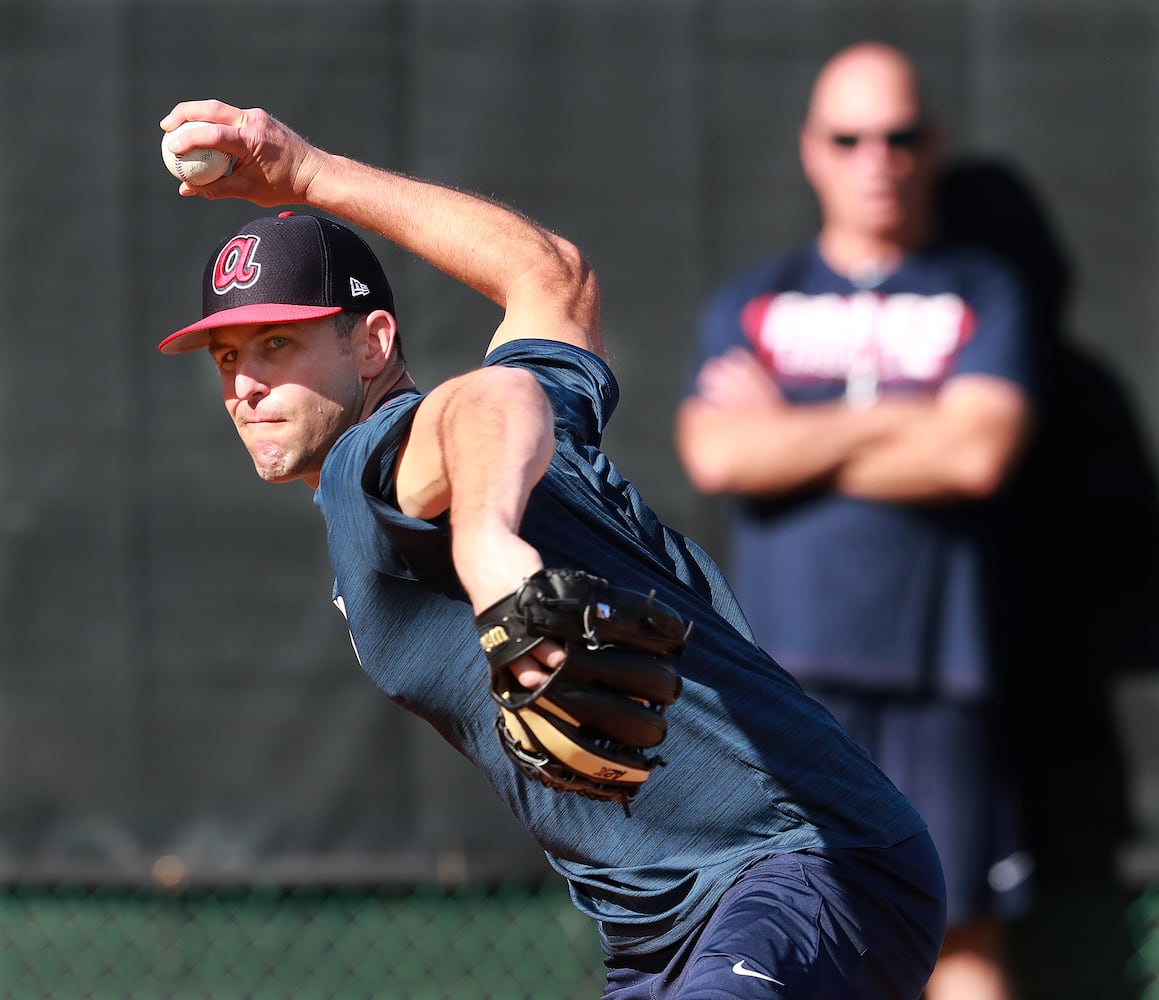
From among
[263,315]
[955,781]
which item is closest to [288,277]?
[263,315]

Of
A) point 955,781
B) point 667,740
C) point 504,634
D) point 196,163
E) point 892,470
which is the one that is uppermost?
point 196,163

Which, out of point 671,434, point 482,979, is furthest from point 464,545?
point 482,979

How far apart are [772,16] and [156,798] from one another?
8.25 ft

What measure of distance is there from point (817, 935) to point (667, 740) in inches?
13.2

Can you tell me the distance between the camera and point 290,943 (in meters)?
4.30

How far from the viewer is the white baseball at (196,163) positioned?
Result: 8.59ft

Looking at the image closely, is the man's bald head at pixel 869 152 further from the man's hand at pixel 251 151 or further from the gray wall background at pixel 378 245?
the man's hand at pixel 251 151

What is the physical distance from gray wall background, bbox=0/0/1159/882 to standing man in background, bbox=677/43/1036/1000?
0.14m

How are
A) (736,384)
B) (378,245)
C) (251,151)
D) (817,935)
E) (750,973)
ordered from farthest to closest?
(378,245) → (736,384) → (251,151) → (817,935) → (750,973)

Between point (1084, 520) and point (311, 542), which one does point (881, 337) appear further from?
point (311, 542)

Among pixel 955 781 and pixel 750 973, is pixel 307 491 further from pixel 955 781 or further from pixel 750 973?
pixel 750 973

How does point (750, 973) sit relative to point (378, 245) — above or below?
below

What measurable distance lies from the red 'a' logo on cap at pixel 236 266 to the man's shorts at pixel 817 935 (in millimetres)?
1144

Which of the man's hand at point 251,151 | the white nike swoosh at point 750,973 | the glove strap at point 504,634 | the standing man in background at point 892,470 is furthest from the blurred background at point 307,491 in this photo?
the glove strap at point 504,634
